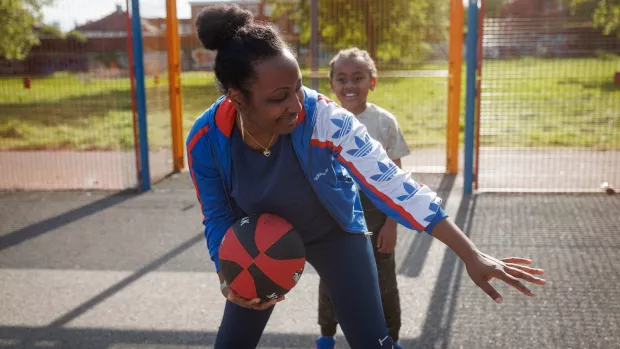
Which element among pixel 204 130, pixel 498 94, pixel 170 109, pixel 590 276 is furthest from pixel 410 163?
pixel 204 130

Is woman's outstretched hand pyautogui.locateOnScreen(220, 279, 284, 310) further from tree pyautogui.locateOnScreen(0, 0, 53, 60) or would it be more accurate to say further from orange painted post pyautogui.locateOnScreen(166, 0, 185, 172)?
orange painted post pyautogui.locateOnScreen(166, 0, 185, 172)

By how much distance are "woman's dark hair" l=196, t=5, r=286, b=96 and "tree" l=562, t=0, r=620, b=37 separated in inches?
226

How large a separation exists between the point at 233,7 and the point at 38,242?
4.59m

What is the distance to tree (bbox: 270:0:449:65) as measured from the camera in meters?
7.91

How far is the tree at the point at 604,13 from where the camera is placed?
687 cm

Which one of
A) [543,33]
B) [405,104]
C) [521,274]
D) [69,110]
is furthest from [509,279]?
[69,110]

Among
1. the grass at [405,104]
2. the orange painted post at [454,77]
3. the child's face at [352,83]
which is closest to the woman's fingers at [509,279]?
the child's face at [352,83]

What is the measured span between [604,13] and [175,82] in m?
5.53

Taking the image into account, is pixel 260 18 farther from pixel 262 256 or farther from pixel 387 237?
pixel 262 256

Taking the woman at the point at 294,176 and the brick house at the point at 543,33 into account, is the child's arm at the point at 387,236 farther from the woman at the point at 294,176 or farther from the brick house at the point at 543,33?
the brick house at the point at 543,33

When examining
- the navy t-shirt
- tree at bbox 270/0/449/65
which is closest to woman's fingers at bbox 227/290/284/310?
the navy t-shirt

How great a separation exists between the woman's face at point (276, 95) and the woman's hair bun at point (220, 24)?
0.21 metres

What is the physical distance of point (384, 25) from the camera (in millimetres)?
7949

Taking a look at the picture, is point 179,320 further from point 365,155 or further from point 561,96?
point 561,96
